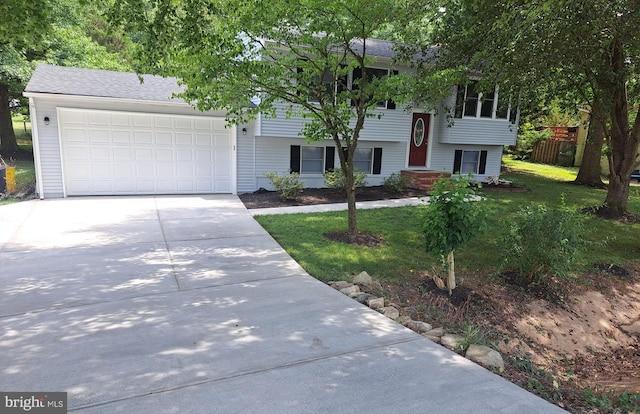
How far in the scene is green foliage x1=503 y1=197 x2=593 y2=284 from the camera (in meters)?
5.02

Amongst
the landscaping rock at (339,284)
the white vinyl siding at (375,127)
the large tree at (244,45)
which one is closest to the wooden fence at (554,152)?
the white vinyl siding at (375,127)

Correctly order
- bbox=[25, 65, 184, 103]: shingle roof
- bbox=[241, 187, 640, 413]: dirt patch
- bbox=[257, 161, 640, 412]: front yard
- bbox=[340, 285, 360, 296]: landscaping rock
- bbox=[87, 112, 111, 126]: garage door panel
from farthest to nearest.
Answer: bbox=[87, 112, 111, 126]: garage door panel → bbox=[25, 65, 184, 103]: shingle roof → bbox=[340, 285, 360, 296]: landscaping rock → bbox=[241, 187, 640, 413]: dirt patch → bbox=[257, 161, 640, 412]: front yard

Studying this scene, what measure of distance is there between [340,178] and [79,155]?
24.3 feet

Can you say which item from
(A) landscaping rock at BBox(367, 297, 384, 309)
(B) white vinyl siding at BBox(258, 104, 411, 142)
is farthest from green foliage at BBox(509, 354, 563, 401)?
(B) white vinyl siding at BBox(258, 104, 411, 142)

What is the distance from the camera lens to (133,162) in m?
11.1

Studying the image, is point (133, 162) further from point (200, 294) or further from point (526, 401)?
point (526, 401)

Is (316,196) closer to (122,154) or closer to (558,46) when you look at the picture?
(122,154)

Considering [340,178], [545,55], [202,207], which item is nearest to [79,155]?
[202,207]

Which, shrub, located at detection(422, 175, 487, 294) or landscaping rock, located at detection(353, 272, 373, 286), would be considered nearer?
shrub, located at detection(422, 175, 487, 294)

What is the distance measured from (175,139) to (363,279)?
28.1ft

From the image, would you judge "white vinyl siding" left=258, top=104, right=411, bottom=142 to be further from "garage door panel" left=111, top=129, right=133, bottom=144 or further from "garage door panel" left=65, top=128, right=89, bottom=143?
"garage door panel" left=65, top=128, right=89, bottom=143

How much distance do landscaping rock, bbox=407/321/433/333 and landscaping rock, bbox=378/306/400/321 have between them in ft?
0.62

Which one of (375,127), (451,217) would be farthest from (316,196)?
(451,217)

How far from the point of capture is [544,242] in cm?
507
